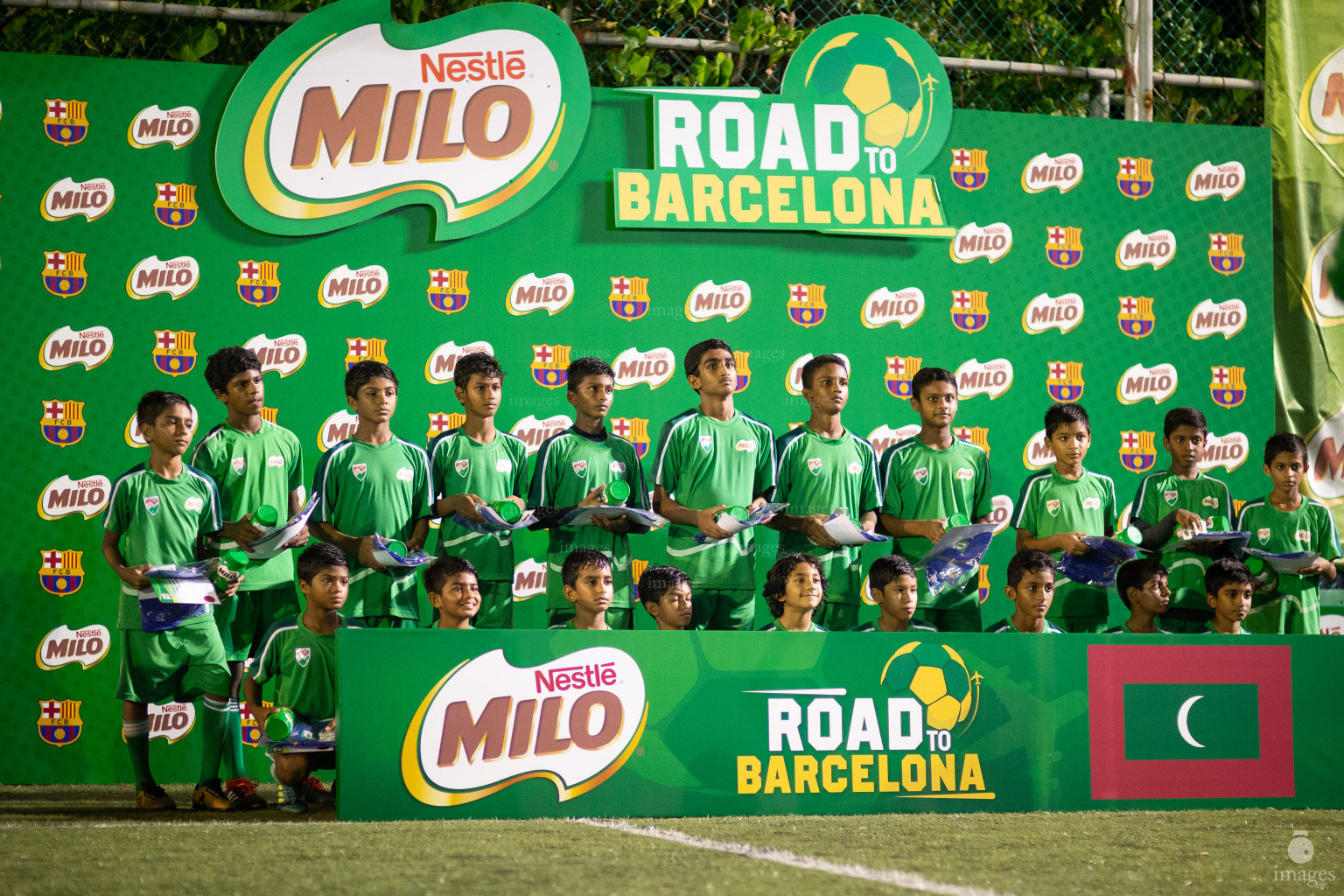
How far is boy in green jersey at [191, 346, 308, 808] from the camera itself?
249 inches

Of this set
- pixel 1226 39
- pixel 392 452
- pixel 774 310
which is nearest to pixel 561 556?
pixel 392 452

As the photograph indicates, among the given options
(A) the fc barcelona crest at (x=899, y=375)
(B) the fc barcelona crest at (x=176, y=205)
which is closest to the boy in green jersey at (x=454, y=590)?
(B) the fc barcelona crest at (x=176, y=205)

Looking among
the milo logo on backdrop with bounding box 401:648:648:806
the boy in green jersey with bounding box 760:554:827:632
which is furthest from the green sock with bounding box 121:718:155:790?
the boy in green jersey with bounding box 760:554:827:632

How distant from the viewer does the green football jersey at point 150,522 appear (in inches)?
237

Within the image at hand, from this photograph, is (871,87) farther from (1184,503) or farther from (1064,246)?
(1184,503)

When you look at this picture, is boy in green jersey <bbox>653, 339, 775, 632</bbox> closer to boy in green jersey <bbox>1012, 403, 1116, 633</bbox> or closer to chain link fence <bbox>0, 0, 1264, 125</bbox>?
boy in green jersey <bbox>1012, 403, 1116, 633</bbox>

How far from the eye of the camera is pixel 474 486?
22.0 feet

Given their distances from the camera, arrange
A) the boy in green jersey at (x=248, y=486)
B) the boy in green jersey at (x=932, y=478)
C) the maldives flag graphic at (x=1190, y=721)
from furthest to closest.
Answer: the boy in green jersey at (x=932, y=478)
the boy in green jersey at (x=248, y=486)
the maldives flag graphic at (x=1190, y=721)

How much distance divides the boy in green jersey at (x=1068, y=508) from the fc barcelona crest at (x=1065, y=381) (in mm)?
1173

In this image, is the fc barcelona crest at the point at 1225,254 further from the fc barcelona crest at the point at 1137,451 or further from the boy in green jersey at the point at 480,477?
the boy in green jersey at the point at 480,477

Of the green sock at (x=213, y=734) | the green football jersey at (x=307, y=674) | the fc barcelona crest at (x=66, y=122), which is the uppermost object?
the fc barcelona crest at (x=66, y=122)

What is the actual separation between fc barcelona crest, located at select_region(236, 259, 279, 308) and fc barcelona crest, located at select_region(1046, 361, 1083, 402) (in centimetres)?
467

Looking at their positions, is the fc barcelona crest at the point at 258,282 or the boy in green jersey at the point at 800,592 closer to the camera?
the boy in green jersey at the point at 800,592

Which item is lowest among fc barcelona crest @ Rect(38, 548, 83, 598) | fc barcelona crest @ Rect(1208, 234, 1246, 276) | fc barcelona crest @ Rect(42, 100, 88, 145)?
fc barcelona crest @ Rect(38, 548, 83, 598)
